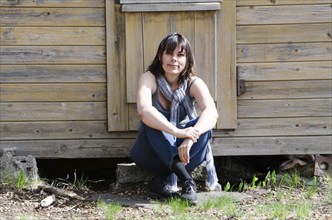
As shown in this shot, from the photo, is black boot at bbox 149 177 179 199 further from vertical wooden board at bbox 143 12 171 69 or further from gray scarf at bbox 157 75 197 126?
vertical wooden board at bbox 143 12 171 69

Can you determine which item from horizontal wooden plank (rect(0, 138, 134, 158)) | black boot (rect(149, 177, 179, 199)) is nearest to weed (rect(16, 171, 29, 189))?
horizontal wooden plank (rect(0, 138, 134, 158))

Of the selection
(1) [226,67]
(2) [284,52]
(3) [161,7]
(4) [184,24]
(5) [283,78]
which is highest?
(3) [161,7]

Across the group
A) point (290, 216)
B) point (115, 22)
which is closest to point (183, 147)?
point (290, 216)

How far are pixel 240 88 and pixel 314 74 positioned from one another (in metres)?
0.71

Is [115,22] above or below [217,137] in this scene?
above

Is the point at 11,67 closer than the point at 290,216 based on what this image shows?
No

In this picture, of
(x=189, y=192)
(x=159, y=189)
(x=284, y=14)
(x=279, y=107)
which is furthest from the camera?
(x=279, y=107)

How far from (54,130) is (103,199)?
3.27ft

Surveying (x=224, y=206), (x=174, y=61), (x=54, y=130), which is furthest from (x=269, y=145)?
(x=54, y=130)

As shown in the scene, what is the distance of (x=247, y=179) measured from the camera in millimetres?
7195

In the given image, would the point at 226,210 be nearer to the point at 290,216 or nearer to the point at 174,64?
the point at 290,216

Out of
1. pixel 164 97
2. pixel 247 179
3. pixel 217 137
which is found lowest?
pixel 247 179

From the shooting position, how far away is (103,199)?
5.81 metres

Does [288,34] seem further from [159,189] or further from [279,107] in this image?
[159,189]
